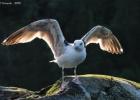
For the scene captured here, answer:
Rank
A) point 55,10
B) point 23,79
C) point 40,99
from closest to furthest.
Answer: point 40,99
point 23,79
point 55,10

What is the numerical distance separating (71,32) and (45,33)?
585 inches

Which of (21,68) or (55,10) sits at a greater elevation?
(55,10)

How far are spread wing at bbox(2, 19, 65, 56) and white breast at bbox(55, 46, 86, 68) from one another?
0.56 feet

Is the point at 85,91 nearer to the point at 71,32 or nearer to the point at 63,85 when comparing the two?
the point at 63,85

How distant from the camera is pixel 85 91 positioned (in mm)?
9609

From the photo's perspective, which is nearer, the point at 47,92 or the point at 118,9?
the point at 47,92

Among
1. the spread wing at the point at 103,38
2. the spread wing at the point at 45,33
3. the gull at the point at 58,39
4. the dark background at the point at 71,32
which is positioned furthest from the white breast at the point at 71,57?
the dark background at the point at 71,32

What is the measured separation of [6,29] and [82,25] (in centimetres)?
242

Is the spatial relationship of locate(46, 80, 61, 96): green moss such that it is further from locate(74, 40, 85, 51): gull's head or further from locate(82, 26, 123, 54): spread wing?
locate(82, 26, 123, 54): spread wing

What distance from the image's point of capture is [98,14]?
1055 inches

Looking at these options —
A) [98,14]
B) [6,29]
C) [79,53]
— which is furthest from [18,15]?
A: [79,53]

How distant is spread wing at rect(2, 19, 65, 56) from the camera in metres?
10.5

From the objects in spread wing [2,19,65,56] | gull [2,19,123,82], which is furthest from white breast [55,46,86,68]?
spread wing [2,19,65,56]

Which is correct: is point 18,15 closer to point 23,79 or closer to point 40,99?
point 23,79
